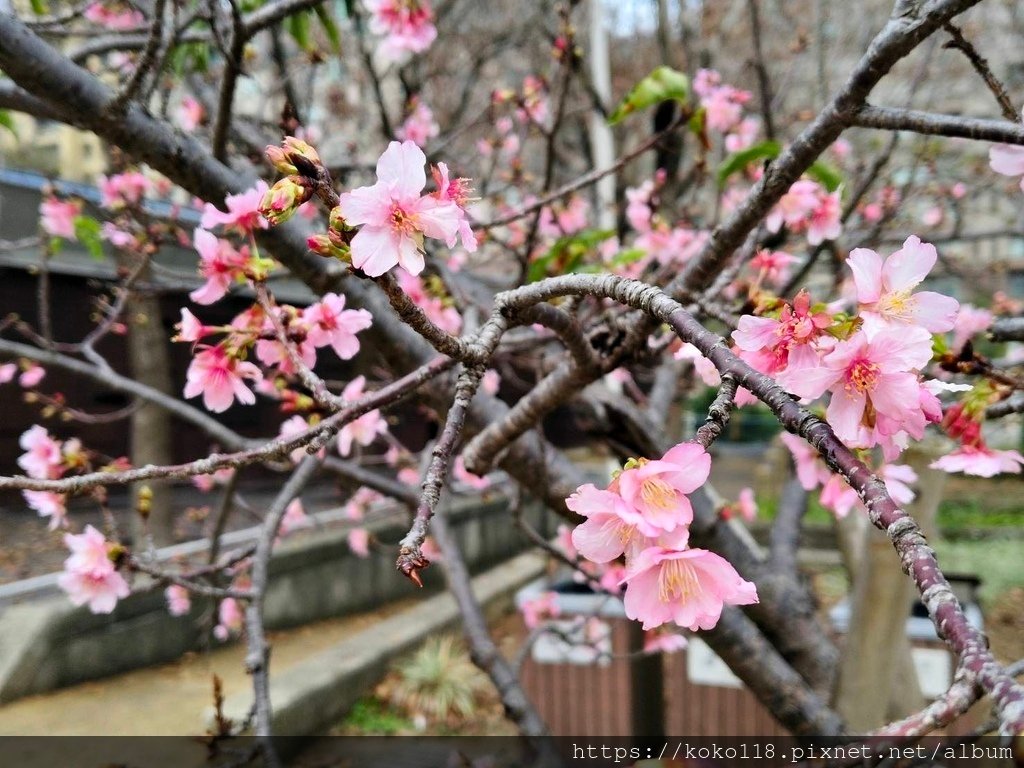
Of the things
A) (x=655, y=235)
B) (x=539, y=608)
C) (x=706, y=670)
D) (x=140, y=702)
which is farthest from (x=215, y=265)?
(x=140, y=702)

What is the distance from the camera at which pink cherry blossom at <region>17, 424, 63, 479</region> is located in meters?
1.64

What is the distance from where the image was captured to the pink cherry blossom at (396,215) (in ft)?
2.09

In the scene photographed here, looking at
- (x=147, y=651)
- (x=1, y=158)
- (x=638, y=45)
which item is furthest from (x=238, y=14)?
(x=638, y=45)

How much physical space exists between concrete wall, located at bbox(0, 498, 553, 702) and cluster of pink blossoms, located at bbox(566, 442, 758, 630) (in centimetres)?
195

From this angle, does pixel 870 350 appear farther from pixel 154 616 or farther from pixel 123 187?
pixel 154 616

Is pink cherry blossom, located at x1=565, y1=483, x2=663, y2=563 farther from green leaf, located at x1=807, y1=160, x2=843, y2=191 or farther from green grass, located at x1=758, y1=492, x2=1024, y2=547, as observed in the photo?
green grass, located at x1=758, y1=492, x2=1024, y2=547

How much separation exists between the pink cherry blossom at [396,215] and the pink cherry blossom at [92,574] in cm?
109

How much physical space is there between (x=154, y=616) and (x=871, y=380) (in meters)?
4.34

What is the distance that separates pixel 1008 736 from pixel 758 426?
14.8 metres

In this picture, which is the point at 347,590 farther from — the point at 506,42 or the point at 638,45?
the point at 638,45

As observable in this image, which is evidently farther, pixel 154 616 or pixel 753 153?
pixel 154 616

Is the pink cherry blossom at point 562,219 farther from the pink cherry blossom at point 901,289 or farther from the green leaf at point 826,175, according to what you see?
the pink cherry blossom at point 901,289

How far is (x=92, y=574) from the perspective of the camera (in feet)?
4.58

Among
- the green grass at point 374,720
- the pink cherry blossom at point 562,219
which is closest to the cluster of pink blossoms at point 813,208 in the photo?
the pink cherry blossom at point 562,219
